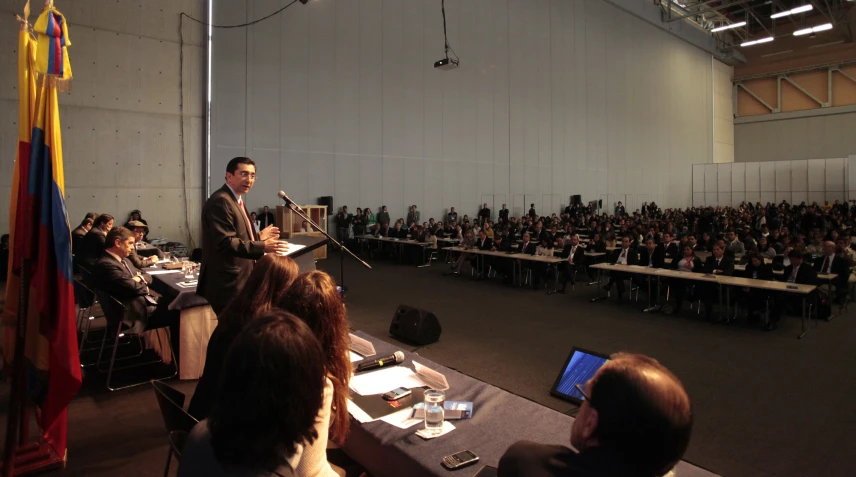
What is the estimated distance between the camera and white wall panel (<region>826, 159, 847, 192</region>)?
2205 centimetres

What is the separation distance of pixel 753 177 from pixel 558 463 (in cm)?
2792

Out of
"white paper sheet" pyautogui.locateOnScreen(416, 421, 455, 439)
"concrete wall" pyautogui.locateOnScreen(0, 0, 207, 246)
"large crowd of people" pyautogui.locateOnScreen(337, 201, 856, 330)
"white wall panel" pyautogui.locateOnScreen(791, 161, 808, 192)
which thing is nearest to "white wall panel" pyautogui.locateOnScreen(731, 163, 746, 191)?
"white wall panel" pyautogui.locateOnScreen(791, 161, 808, 192)

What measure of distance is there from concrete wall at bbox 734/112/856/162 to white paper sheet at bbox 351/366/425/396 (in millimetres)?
29931

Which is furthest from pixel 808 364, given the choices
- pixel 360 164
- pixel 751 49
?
pixel 751 49

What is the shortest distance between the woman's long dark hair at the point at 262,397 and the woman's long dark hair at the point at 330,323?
58 centimetres

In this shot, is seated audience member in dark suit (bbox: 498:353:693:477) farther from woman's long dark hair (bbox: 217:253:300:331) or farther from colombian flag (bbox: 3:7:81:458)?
colombian flag (bbox: 3:7:81:458)

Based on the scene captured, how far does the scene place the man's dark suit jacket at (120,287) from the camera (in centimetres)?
407

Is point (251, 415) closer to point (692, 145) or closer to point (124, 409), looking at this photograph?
point (124, 409)

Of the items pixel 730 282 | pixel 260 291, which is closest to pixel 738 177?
pixel 730 282

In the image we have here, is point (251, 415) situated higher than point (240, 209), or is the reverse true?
point (240, 209)

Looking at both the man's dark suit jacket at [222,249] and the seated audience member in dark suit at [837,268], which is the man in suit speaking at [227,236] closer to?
the man's dark suit jacket at [222,249]

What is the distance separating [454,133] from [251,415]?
16.1 meters

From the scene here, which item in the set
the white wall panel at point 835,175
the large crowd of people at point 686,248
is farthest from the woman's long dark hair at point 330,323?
the white wall panel at point 835,175

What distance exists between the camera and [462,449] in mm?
1752
